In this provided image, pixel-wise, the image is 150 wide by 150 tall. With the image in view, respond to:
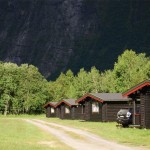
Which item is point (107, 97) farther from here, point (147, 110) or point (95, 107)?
point (147, 110)

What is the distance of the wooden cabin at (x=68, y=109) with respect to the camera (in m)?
69.2

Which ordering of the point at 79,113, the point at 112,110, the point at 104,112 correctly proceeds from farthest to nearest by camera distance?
the point at 79,113 < the point at 104,112 < the point at 112,110

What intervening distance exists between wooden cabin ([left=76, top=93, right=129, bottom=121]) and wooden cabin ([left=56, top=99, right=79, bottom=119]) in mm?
9885

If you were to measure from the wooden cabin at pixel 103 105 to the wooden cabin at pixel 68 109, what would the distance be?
988 cm

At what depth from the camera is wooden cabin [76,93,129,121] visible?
53031mm

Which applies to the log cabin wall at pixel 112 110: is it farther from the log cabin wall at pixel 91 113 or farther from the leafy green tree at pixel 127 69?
the leafy green tree at pixel 127 69

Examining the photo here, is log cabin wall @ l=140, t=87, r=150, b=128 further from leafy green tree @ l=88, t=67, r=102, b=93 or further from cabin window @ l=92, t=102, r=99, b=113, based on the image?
leafy green tree @ l=88, t=67, r=102, b=93

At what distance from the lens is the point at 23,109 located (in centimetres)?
11019

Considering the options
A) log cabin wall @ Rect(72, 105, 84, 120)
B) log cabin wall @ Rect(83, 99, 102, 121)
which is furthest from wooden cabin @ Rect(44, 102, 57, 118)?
log cabin wall @ Rect(83, 99, 102, 121)

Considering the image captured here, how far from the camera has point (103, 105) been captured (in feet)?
178

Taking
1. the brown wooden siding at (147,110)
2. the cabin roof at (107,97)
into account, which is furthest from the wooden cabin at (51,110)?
the brown wooden siding at (147,110)

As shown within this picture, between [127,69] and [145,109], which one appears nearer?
[145,109]

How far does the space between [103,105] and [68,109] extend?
18.6 m

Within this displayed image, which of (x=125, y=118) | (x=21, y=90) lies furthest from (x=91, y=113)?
(x=21, y=90)
